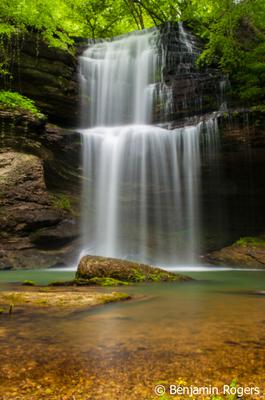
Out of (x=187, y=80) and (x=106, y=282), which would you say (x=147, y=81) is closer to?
(x=187, y=80)

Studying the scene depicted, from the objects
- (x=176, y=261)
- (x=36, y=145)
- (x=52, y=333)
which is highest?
(x=36, y=145)

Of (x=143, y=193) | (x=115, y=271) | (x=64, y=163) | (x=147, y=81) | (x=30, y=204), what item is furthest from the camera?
(x=147, y=81)

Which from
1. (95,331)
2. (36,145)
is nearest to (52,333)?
(95,331)

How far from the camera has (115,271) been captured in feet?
28.2

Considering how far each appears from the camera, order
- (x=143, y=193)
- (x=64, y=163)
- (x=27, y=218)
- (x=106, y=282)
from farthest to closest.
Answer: (x=143, y=193)
(x=64, y=163)
(x=27, y=218)
(x=106, y=282)

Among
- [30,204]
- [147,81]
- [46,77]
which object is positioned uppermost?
[147,81]

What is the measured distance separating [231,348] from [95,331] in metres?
1.38

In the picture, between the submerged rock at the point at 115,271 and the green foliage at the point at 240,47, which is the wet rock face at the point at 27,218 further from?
the green foliage at the point at 240,47

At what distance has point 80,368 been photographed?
105 inches

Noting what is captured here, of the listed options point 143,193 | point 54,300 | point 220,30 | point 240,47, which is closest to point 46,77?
point 143,193

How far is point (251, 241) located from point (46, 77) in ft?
37.8

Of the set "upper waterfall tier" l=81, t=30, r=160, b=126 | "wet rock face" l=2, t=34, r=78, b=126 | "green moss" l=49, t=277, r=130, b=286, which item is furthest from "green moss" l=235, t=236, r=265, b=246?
"wet rock face" l=2, t=34, r=78, b=126

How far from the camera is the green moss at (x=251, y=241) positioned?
1497 cm

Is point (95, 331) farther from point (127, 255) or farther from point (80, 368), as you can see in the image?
point (127, 255)
